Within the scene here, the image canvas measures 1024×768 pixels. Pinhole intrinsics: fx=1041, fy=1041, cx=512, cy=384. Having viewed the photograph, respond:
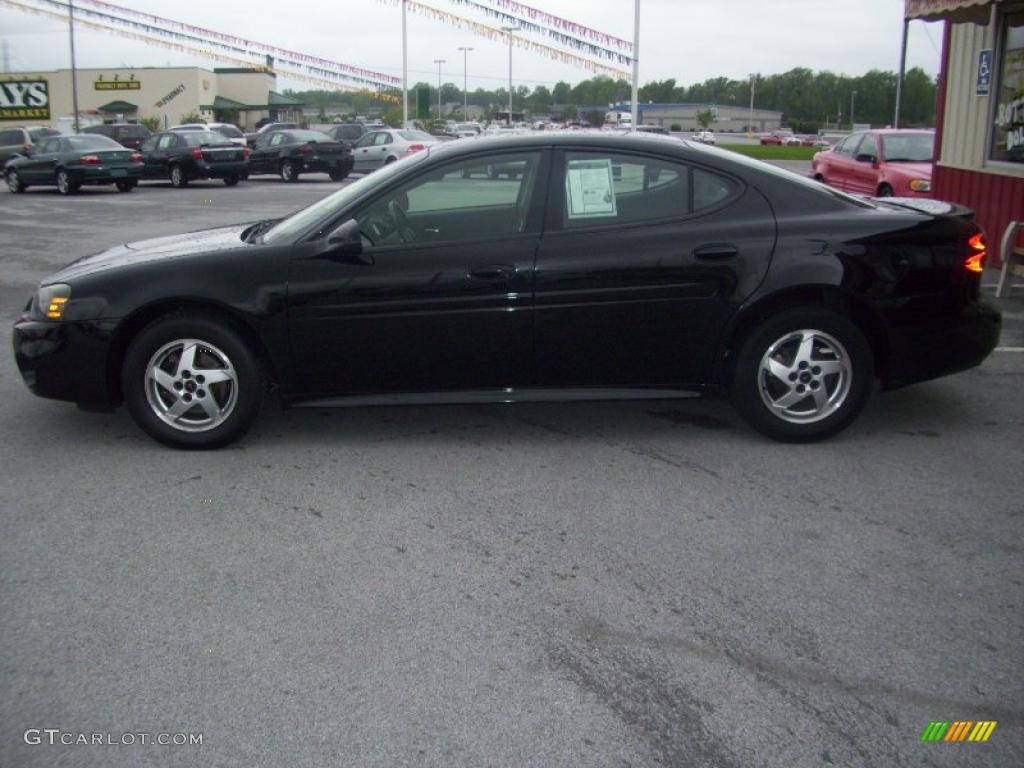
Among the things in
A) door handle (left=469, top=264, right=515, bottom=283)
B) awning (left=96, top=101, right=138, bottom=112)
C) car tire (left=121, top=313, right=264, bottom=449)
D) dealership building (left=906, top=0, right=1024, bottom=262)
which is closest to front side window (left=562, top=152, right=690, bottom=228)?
door handle (left=469, top=264, right=515, bottom=283)

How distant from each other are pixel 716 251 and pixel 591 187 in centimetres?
71

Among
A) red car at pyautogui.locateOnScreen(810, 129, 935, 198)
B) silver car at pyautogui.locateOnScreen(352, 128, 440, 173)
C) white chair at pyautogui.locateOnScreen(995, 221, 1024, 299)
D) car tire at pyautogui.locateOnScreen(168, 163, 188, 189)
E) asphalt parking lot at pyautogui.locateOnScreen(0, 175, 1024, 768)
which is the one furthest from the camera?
silver car at pyautogui.locateOnScreen(352, 128, 440, 173)

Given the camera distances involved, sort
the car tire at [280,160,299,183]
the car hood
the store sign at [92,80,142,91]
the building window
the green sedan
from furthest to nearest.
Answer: the store sign at [92,80,142,91] → the car tire at [280,160,299,183] → the green sedan → the building window → the car hood

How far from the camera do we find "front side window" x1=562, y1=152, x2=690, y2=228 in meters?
5.24

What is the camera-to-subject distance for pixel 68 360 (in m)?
5.25

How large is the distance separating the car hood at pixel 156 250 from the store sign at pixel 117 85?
67.7 meters

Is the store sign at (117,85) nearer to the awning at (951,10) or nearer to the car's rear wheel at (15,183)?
the car's rear wheel at (15,183)

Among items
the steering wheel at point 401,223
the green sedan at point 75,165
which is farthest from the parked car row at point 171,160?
the steering wheel at point 401,223

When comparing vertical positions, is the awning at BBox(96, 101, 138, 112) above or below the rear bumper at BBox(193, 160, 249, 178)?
above

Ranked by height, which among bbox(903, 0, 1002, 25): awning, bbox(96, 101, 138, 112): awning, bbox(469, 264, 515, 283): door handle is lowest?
bbox(469, 264, 515, 283): door handle

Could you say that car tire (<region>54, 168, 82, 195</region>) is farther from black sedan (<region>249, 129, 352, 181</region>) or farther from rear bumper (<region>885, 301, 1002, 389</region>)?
rear bumper (<region>885, 301, 1002, 389</region>)

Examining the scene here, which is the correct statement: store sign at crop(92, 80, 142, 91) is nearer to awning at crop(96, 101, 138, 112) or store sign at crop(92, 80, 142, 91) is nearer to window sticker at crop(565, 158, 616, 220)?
awning at crop(96, 101, 138, 112)

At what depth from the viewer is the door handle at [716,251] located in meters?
5.14

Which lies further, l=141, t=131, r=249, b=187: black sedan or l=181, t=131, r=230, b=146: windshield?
l=181, t=131, r=230, b=146: windshield
